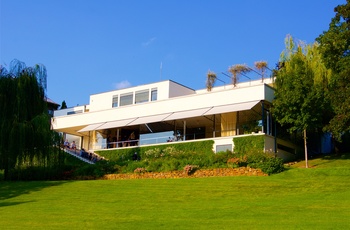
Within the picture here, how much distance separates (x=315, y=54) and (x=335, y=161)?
908cm

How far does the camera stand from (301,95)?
32.5m

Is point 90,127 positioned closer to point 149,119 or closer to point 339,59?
point 149,119

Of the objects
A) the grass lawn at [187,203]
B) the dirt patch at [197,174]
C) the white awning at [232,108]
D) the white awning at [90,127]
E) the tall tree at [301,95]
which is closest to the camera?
the grass lawn at [187,203]

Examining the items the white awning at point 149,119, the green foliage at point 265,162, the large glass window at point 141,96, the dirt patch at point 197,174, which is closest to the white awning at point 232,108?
the white awning at point 149,119

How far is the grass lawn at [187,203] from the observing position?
15.1 metres

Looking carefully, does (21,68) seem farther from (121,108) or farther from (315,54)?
(315,54)

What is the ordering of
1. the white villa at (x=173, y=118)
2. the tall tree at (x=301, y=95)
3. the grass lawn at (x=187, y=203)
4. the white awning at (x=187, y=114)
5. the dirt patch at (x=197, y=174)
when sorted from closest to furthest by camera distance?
the grass lawn at (x=187, y=203) → the dirt patch at (x=197, y=174) → the tall tree at (x=301, y=95) → the white villa at (x=173, y=118) → the white awning at (x=187, y=114)

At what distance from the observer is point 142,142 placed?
133ft

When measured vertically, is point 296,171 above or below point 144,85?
below

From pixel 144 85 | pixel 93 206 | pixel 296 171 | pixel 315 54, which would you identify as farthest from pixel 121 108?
pixel 93 206

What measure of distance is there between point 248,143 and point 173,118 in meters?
6.97

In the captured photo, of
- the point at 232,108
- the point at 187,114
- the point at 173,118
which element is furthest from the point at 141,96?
the point at 232,108

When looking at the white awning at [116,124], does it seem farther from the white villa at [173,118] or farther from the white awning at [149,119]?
the white awning at [149,119]

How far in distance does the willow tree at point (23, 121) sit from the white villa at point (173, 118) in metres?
2.37
